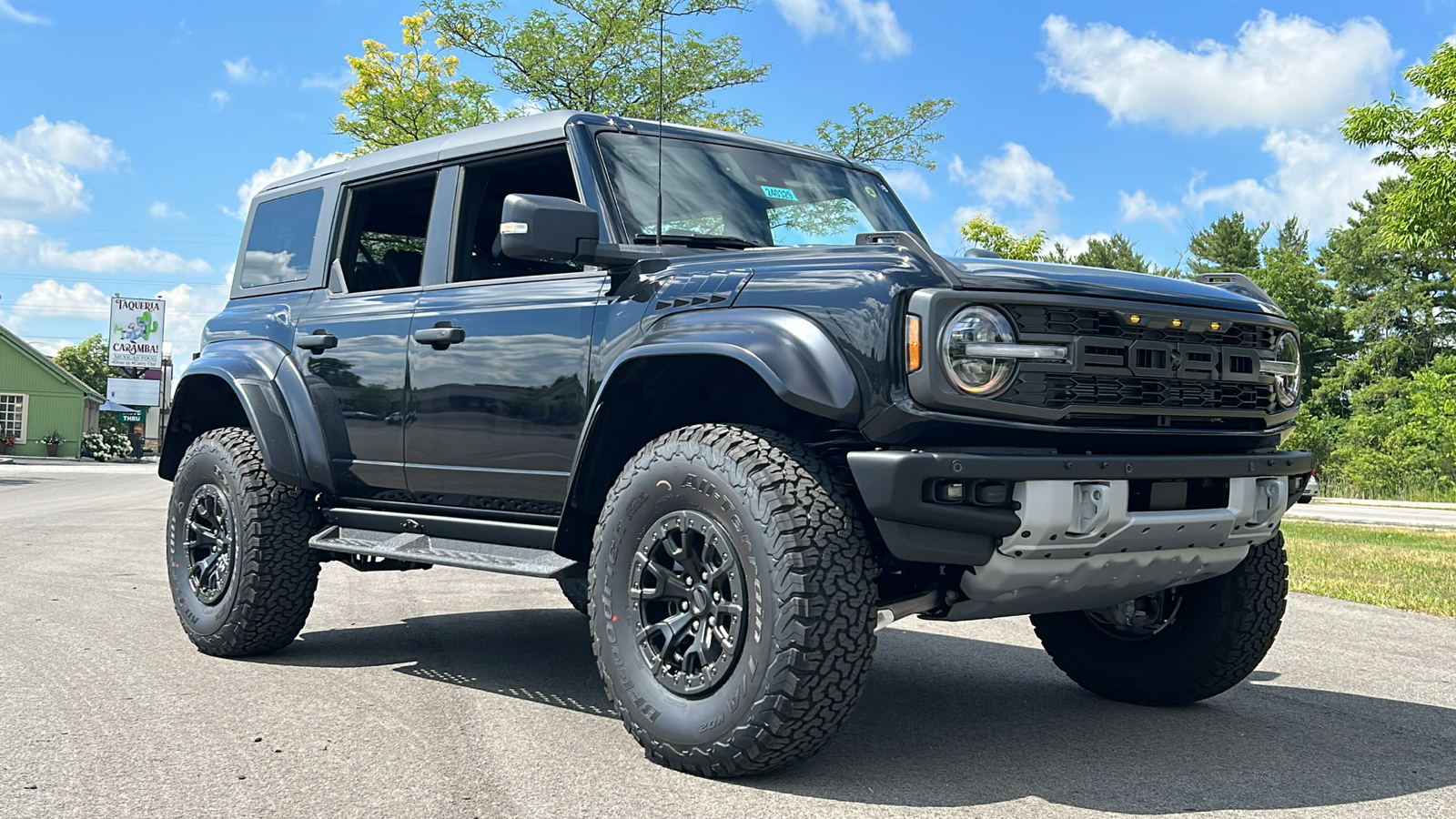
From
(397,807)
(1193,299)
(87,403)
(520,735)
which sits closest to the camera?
(397,807)

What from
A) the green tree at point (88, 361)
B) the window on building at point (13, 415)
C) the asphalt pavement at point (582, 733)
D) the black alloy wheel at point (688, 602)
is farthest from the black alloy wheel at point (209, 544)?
the green tree at point (88, 361)

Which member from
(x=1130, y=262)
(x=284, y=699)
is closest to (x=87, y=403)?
(x=1130, y=262)

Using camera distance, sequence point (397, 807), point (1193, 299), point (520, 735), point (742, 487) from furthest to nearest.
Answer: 1. point (520, 735)
2. point (1193, 299)
3. point (742, 487)
4. point (397, 807)

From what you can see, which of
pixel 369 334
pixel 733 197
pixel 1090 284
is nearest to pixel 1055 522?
pixel 1090 284

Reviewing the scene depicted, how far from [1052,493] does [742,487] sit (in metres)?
0.87

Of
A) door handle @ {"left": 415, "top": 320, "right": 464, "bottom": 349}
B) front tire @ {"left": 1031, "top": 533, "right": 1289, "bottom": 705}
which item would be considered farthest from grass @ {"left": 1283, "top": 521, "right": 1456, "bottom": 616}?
door handle @ {"left": 415, "top": 320, "right": 464, "bottom": 349}

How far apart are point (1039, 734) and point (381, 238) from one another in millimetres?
3650

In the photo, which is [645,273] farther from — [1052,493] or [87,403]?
[87,403]

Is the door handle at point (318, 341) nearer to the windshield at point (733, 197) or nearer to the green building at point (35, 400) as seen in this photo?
the windshield at point (733, 197)

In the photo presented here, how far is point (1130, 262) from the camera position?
71.6 meters

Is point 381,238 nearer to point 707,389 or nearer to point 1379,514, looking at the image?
point 707,389

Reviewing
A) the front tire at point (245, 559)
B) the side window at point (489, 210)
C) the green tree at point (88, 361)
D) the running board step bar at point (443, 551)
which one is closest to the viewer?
the running board step bar at point (443, 551)

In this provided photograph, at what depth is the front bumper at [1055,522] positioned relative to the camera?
3645 millimetres

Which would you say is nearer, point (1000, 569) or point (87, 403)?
point (1000, 569)
